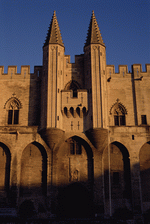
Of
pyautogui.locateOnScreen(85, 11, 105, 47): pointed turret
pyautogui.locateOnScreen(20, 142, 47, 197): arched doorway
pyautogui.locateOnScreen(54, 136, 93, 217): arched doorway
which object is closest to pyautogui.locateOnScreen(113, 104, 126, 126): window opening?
pyautogui.locateOnScreen(54, 136, 93, 217): arched doorway

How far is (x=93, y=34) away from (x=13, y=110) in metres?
11.3

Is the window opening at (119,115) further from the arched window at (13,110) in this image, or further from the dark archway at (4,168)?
the dark archway at (4,168)

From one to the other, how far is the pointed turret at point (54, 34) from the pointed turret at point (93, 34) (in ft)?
9.51

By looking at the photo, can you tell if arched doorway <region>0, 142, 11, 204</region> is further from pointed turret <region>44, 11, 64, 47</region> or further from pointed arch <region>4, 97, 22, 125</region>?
pointed turret <region>44, 11, 64, 47</region>

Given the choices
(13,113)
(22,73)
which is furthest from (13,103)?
(22,73)

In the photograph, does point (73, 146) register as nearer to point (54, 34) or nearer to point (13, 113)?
point (13, 113)

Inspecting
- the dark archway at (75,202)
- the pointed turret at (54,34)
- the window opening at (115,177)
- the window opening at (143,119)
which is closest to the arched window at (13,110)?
the pointed turret at (54,34)

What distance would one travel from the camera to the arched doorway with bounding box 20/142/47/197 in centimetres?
2453

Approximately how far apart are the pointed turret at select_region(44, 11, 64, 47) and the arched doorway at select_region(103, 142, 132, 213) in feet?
38.4

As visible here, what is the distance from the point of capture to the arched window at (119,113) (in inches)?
1098

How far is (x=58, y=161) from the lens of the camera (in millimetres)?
25062

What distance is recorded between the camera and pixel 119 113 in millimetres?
28109

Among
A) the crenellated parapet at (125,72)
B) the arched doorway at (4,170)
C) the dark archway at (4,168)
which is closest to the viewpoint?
the arched doorway at (4,170)

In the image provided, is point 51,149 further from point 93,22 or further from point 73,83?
point 93,22
